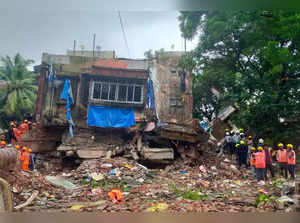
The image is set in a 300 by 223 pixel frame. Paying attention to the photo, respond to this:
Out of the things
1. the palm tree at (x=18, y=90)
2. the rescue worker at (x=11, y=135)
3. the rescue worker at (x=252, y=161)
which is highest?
the palm tree at (x=18, y=90)

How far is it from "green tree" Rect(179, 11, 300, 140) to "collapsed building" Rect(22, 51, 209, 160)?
618 mm

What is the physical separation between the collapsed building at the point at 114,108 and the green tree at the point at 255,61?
0.62 metres

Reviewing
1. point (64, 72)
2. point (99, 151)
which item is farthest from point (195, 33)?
point (99, 151)

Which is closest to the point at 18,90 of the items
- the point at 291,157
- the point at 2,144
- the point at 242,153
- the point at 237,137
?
the point at 2,144

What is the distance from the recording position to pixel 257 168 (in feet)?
13.6

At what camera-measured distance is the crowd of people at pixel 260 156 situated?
4078 mm

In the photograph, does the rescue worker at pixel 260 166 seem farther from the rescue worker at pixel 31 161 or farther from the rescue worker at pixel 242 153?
the rescue worker at pixel 31 161

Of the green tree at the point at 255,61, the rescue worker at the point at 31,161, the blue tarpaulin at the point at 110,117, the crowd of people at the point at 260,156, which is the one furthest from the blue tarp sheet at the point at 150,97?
the rescue worker at the point at 31,161

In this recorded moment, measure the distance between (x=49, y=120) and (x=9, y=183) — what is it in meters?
1.30

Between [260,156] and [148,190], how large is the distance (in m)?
2.03

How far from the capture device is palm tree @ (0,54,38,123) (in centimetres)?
417

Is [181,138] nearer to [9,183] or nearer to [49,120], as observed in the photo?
[49,120]

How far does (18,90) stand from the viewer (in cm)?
422

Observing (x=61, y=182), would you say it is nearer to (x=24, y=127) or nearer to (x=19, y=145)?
(x=19, y=145)
